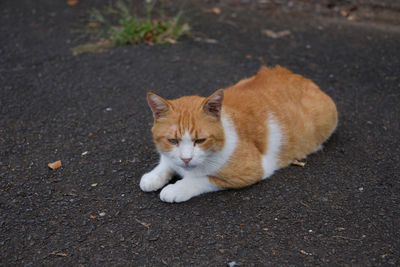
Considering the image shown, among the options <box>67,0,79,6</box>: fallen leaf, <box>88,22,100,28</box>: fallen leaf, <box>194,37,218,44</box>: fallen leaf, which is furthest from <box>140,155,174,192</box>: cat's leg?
<box>67,0,79,6</box>: fallen leaf

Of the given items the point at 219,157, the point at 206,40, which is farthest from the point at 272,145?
the point at 206,40

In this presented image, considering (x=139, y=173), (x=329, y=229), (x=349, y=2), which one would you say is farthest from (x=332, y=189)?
(x=349, y=2)

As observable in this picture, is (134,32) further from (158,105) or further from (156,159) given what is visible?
(158,105)

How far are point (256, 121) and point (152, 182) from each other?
3.11 feet

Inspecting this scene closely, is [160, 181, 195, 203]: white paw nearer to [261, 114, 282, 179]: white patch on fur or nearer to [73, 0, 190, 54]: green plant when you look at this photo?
[261, 114, 282, 179]: white patch on fur

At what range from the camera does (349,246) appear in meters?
2.52

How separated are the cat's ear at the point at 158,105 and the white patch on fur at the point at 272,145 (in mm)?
942

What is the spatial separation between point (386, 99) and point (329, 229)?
2313mm

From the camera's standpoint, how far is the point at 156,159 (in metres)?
3.41

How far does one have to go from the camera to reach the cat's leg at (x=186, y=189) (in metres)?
2.85

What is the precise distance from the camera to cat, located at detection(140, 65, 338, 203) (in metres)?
2.67

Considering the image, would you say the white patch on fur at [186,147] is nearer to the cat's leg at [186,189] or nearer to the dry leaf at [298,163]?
the cat's leg at [186,189]

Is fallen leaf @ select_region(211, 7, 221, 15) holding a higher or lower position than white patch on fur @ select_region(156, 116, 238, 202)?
higher

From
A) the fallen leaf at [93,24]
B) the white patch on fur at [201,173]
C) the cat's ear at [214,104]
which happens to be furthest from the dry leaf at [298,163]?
the fallen leaf at [93,24]
